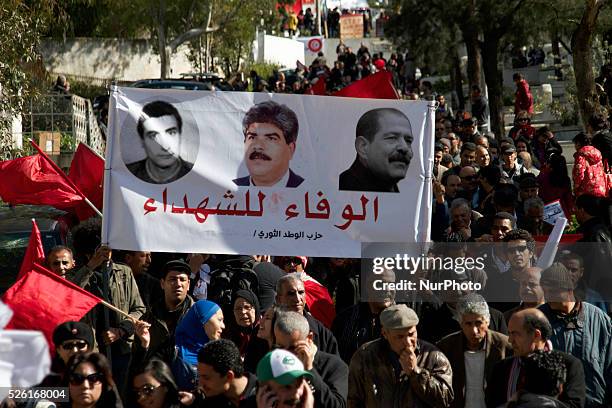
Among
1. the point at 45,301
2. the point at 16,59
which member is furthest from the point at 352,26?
the point at 45,301

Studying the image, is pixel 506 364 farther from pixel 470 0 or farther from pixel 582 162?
pixel 470 0

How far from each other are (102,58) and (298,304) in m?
41.3

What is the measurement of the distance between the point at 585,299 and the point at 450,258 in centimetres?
114

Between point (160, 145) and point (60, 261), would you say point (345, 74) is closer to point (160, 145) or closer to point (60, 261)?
point (160, 145)

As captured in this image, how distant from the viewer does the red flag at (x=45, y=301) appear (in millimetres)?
8320

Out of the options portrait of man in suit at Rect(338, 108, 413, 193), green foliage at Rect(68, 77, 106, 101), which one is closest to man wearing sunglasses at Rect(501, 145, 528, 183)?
portrait of man in suit at Rect(338, 108, 413, 193)

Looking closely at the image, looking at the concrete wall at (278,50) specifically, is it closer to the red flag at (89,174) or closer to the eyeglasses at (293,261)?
the red flag at (89,174)

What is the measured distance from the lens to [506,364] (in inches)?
295

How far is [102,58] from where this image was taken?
48812 mm

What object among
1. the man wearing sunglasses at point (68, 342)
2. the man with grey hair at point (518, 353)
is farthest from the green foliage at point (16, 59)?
the man with grey hair at point (518, 353)

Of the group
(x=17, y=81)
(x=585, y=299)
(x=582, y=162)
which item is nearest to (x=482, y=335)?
(x=585, y=299)

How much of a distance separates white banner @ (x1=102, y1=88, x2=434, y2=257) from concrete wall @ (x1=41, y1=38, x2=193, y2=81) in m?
38.6

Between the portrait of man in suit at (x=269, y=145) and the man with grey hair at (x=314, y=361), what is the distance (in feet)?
6.05

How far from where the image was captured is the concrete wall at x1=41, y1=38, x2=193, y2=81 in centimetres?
4781
